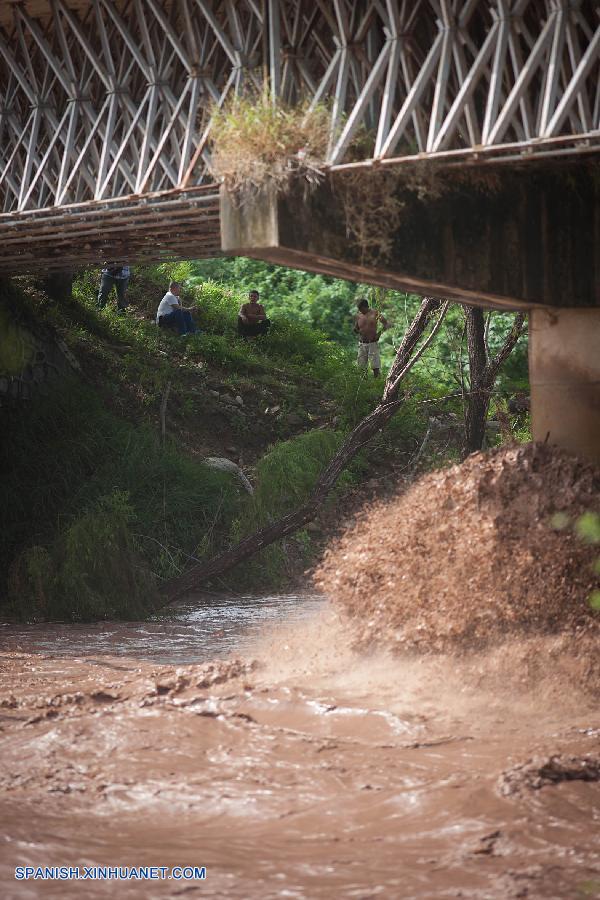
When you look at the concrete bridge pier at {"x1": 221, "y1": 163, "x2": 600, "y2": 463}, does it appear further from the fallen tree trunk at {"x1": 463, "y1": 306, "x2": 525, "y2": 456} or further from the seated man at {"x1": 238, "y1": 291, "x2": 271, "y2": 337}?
the seated man at {"x1": 238, "y1": 291, "x2": 271, "y2": 337}

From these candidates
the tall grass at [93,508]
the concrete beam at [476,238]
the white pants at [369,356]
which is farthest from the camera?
the white pants at [369,356]

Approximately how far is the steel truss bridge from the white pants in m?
7.88

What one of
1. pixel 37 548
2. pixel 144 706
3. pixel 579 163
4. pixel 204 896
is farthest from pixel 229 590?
pixel 204 896

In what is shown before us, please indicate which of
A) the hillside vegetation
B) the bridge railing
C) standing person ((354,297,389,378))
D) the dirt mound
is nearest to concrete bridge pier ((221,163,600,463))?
the dirt mound

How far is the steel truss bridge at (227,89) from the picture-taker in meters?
8.89

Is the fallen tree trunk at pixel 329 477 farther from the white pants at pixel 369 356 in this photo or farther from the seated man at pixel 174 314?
the seated man at pixel 174 314

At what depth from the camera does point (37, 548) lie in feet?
48.7

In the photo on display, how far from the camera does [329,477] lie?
580 inches

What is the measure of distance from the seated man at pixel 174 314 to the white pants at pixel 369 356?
313 centimetres

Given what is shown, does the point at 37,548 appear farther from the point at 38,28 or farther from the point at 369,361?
the point at 369,361

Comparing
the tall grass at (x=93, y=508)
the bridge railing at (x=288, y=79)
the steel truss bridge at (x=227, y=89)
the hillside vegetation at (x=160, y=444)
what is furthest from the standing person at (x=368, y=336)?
the bridge railing at (x=288, y=79)

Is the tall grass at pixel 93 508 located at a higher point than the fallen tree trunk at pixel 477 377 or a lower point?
lower

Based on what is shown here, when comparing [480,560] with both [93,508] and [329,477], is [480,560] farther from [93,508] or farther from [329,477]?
[93,508]

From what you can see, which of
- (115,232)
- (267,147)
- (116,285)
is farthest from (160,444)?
(267,147)
